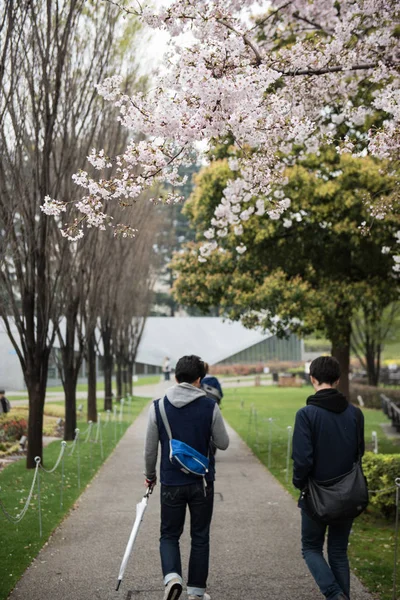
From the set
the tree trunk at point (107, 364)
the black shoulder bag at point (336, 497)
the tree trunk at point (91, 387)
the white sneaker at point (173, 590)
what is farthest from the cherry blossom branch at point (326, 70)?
the tree trunk at point (107, 364)

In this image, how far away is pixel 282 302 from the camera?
14.8 metres

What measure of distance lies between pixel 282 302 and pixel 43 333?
15.6 ft

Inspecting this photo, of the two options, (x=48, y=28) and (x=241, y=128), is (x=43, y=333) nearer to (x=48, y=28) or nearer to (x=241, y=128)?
(x=48, y=28)

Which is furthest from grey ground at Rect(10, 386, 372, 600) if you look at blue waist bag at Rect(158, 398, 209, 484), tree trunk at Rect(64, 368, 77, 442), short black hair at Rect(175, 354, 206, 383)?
tree trunk at Rect(64, 368, 77, 442)

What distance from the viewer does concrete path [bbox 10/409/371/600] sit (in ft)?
18.9

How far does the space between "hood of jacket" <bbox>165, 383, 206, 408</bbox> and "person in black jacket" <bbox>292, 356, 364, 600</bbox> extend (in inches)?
32.3

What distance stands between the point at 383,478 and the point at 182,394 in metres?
4.00

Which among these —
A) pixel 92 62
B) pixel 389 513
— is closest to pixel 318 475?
pixel 389 513

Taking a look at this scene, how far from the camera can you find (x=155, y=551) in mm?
7027

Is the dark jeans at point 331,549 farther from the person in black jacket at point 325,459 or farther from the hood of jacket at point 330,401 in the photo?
the hood of jacket at point 330,401

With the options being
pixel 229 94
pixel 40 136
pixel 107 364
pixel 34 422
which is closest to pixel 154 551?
pixel 229 94

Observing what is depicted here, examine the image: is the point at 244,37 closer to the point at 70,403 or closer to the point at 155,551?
the point at 155,551

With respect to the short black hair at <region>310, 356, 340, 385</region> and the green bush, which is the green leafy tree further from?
the short black hair at <region>310, 356, 340, 385</region>

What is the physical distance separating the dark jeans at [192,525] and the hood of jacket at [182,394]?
1.80 feet
